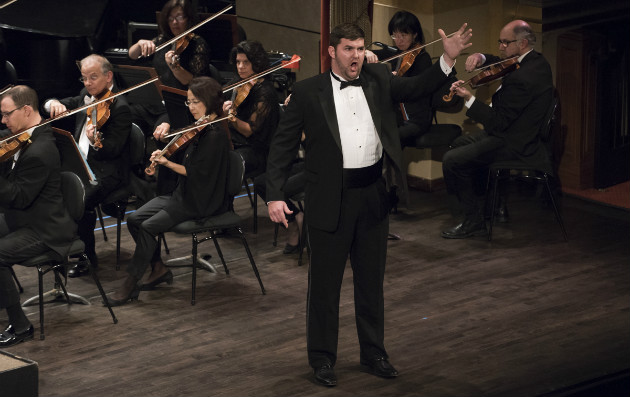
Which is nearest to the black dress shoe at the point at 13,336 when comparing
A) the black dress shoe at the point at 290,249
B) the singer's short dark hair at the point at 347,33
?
the black dress shoe at the point at 290,249

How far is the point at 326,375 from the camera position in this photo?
4.21 metres

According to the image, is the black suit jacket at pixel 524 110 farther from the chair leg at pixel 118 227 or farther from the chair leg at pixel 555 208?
the chair leg at pixel 118 227

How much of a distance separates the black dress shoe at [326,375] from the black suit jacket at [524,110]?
229 centimetres

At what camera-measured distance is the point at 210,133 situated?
17.3 ft

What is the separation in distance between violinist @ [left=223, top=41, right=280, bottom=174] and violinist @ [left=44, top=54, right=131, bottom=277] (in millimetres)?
700

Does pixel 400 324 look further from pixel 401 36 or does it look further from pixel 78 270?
pixel 401 36

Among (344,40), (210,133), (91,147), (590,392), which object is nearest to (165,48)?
(91,147)

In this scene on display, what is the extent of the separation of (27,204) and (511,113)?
2835 millimetres

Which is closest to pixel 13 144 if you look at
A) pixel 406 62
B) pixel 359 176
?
pixel 359 176

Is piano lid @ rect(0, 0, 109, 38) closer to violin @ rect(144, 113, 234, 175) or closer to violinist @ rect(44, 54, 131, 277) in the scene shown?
violinist @ rect(44, 54, 131, 277)

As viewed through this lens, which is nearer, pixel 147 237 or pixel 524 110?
pixel 147 237

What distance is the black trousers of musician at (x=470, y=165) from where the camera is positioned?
6133 millimetres

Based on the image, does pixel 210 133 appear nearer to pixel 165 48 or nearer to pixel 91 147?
pixel 91 147

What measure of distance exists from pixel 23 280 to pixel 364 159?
8.30 ft
